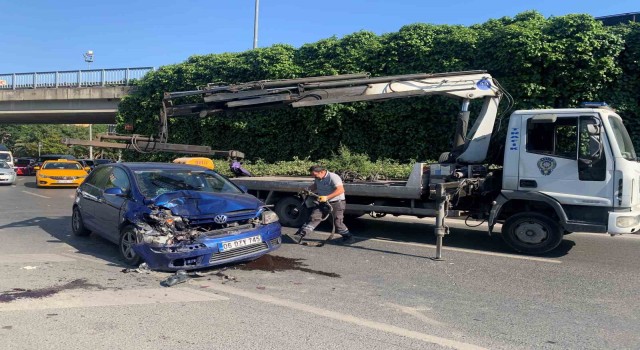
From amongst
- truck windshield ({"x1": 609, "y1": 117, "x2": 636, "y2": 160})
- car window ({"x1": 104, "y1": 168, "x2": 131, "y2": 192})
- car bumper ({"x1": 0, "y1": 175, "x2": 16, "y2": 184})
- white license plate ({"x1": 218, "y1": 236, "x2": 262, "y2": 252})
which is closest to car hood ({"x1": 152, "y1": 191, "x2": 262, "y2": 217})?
white license plate ({"x1": 218, "y1": 236, "x2": 262, "y2": 252})

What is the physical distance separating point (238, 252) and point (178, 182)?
1874mm

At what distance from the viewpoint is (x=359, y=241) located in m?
8.66

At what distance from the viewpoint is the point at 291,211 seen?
9.81 metres

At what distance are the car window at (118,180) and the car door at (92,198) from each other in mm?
203

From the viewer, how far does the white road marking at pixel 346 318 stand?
399cm

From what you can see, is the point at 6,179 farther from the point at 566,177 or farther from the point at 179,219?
the point at 566,177

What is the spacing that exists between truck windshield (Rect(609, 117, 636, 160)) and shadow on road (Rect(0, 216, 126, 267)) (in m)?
7.41

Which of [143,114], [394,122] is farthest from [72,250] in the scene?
[143,114]

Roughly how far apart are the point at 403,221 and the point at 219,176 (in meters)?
4.95

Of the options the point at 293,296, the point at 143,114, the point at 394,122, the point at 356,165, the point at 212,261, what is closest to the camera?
the point at 293,296

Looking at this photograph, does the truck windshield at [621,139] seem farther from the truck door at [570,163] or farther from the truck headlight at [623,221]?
the truck headlight at [623,221]

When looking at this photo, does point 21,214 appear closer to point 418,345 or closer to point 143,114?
point 418,345

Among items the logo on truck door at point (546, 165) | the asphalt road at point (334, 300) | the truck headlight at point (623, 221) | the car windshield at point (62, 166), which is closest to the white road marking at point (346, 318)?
the asphalt road at point (334, 300)

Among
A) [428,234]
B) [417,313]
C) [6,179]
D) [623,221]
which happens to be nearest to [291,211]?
[428,234]
